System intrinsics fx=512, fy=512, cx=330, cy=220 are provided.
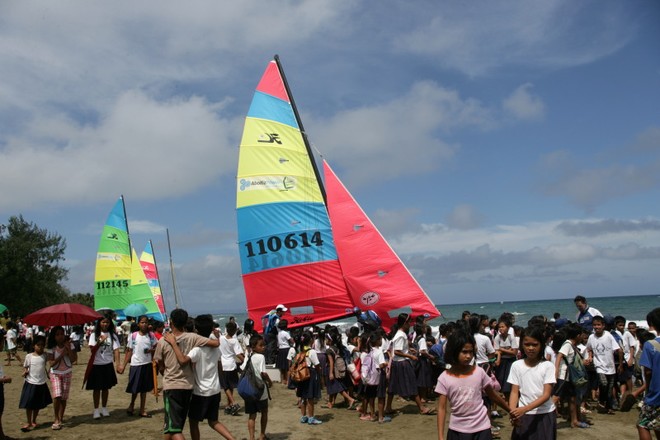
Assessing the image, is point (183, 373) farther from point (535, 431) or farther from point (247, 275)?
point (247, 275)

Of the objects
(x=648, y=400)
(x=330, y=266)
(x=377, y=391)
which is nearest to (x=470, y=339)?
(x=648, y=400)

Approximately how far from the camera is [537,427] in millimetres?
4879

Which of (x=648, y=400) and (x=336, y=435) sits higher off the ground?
(x=648, y=400)

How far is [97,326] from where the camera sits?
9.83m

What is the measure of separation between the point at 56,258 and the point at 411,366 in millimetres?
46625

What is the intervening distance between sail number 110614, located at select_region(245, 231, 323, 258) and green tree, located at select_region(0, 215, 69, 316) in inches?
1416

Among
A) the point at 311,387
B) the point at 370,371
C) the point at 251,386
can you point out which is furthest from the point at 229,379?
the point at 251,386

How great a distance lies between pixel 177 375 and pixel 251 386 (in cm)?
134

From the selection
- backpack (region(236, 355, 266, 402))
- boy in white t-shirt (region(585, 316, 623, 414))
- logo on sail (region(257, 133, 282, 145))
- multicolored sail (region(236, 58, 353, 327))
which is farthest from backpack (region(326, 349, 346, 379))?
logo on sail (region(257, 133, 282, 145))

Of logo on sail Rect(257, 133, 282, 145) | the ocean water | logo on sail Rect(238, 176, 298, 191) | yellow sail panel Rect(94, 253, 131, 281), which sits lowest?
the ocean water

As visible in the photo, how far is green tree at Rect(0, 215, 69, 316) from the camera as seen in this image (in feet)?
144

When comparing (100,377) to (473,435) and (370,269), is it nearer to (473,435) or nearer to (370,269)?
(370,269)

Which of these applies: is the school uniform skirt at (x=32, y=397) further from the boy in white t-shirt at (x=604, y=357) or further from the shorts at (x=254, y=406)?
the boy in white t-shirt at (x=604, y=357)

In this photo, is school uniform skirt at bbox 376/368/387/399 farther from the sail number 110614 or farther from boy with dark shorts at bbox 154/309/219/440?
the sail number 110614
